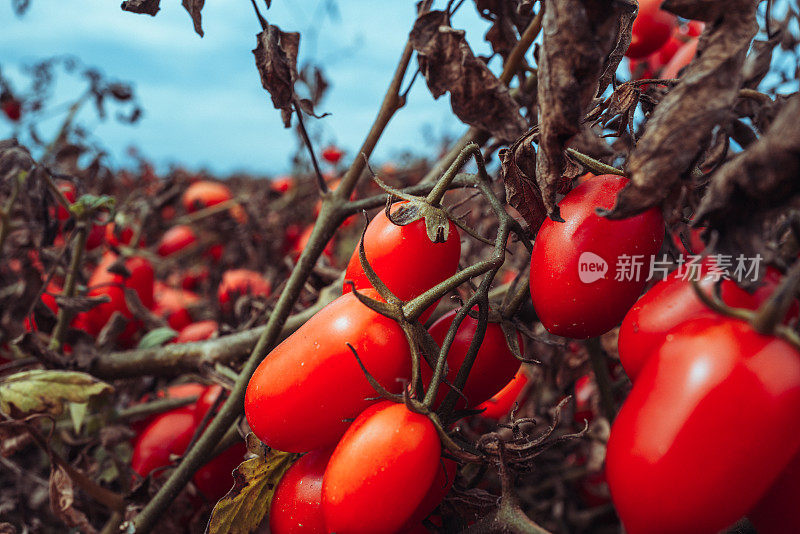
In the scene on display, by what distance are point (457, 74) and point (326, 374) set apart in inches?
17.2

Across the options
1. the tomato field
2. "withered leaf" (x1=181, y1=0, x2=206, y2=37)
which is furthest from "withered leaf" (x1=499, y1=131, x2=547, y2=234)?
"withered leaf" (x1=181, y1=0, x2=206, y2=37)

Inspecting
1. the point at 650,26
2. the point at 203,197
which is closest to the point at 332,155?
the point at 203,197

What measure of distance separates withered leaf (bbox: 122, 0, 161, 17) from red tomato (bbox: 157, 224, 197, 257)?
151 centimetres

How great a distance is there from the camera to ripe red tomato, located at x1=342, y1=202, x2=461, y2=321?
0.65m

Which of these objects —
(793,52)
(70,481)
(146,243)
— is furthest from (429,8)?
(146,243)

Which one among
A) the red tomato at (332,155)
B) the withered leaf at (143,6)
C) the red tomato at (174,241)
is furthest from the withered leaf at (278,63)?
the red tomato at (332,155)

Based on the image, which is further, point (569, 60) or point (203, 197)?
point (203, 197)

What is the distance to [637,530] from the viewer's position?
483mm

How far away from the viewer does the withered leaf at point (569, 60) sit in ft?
1.71

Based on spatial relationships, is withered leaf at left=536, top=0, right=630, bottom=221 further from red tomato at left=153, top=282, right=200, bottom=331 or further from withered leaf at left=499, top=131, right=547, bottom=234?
red tomato at left=153, top=282, right=200, bottom=331

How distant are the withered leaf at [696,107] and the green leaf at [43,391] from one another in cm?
81

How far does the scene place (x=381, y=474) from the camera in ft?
1.76

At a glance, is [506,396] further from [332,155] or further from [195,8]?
[332,155]

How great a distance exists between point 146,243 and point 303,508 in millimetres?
1916
